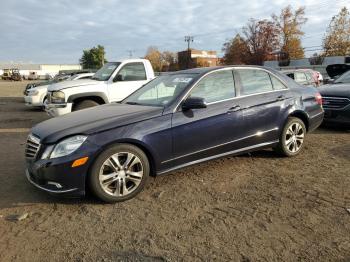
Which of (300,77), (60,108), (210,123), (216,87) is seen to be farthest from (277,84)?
(300,77)

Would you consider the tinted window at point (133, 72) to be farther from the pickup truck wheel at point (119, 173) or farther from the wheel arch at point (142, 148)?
the pickup truck wheel at point (119, 173)

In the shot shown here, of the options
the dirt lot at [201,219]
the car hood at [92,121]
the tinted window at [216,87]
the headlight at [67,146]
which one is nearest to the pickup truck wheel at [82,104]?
the dirt lot at [201,219]

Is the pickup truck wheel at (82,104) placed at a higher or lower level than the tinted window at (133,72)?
lower

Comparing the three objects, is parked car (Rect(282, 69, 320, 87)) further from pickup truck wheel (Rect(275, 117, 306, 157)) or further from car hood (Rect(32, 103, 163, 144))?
car hood (Rect(32, 103, 163, 144))

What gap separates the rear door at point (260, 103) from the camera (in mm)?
5145

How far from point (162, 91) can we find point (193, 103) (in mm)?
903

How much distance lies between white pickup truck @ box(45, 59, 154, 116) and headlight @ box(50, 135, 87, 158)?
4793mm

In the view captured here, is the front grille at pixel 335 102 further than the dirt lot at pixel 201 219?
Yes

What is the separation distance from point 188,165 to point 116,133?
3.68ft

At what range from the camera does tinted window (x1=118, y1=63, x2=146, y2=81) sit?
356 inches

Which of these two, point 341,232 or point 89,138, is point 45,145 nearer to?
point 89,138

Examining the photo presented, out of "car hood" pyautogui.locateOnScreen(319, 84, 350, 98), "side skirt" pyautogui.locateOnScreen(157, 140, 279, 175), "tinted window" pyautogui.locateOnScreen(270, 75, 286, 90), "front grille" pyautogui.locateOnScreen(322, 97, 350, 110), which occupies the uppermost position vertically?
"tinted window" pyautogui.locateOnScreen(270, 75, 286, 90)

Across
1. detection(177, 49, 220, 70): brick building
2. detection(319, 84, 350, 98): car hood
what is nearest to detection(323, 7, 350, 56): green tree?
detection(177, 49, 220, 70): brick building

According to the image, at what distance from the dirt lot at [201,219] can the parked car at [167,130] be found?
0.33m
